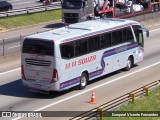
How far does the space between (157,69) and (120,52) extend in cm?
296

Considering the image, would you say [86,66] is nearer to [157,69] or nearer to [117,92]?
[117,92]

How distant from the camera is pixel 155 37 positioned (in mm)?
41375

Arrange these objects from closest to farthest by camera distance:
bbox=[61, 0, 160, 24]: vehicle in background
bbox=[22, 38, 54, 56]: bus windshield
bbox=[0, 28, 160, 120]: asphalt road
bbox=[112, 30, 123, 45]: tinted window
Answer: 1. bbox=[0, 28, 160, 120]: asphalt road
2. bbox=[22, 38, 54, 56]: bus windshield
3. bbox=[112, 30, 123, 45]: tinted window
4. bbox=[61, 0, 160, 24]: vehicle in background

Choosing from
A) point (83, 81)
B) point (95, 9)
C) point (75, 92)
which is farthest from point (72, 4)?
point (75, 92)

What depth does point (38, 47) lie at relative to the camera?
23.7 metres

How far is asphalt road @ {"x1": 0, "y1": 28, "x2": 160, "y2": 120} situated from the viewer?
22.5m

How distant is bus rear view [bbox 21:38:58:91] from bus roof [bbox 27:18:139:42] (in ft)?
1.26

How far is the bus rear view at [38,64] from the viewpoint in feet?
76.7

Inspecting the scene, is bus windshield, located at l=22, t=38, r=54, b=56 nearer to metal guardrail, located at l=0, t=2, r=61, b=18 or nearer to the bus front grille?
the bus front grille

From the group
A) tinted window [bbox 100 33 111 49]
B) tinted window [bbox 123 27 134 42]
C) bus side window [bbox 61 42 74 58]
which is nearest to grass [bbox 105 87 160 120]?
bus side window [bbox 61 42 74 58]

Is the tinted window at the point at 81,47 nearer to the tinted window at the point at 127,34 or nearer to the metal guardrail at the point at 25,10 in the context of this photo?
the tinted window at the point at 127,34

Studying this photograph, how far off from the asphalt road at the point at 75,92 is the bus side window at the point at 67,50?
6.34 ft

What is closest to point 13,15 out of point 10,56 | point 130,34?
point 10,56

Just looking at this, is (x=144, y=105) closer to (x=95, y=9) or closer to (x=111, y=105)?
(x=111, y=105)
